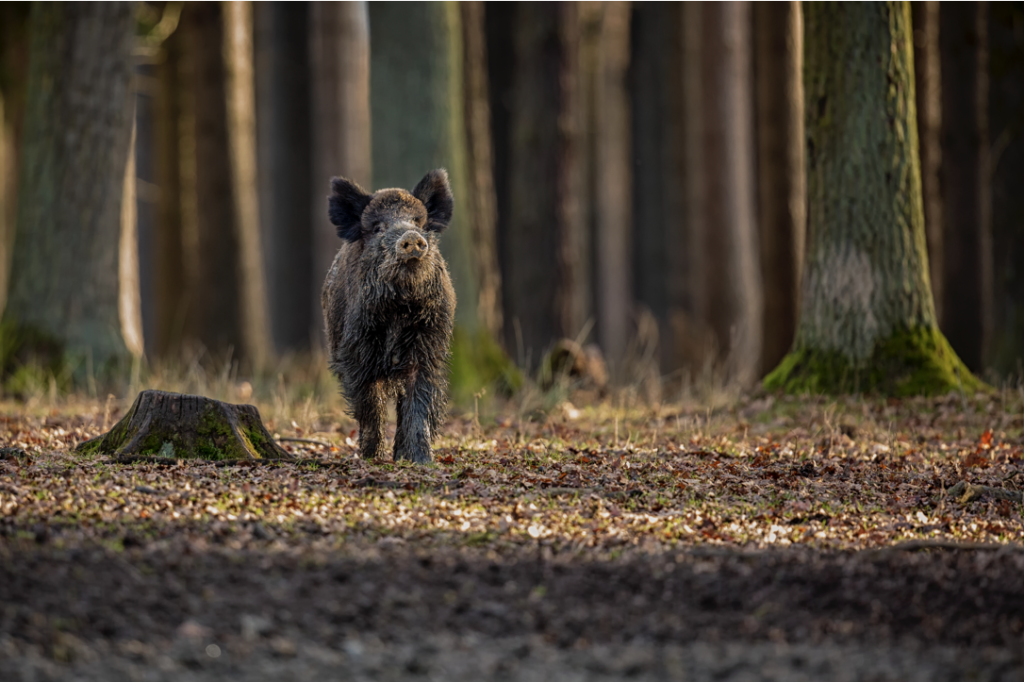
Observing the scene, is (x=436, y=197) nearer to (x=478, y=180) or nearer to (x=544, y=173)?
(x=478, y=180)

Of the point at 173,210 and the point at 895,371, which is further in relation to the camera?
the point at 173,210

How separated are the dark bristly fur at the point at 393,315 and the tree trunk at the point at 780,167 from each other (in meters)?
7.86

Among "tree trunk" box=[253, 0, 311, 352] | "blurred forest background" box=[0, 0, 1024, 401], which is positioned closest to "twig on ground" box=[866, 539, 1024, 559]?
"blurred forest background" box=[0, 0, 1024, 401]

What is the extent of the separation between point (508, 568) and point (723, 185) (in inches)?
553

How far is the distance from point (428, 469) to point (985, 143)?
11.2 m

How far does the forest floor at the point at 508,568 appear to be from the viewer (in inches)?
158

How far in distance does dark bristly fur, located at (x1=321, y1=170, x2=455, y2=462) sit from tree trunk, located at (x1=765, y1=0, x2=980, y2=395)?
4572 millimetres

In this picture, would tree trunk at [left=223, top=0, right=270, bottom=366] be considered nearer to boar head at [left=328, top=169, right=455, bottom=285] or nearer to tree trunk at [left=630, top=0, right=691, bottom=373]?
tree trunk at [left=630, top=0, right=691, bottom=373]

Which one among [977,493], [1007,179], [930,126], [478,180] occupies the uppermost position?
[930,126]

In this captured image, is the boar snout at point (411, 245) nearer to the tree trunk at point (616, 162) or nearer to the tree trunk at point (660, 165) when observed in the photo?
the tree trunk at point (660, 165)

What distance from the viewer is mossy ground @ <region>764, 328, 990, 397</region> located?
1020 cm

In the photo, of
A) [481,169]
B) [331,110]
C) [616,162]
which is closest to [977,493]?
[481,169]

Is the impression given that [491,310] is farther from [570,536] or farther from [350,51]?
[350,51]

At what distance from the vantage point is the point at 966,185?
1488cm
